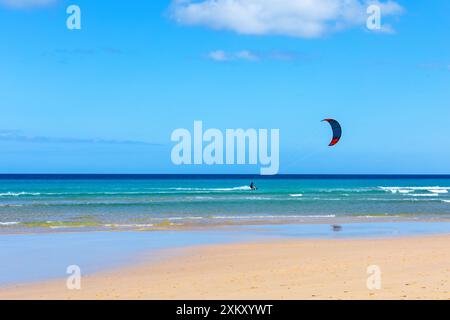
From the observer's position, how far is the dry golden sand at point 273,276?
30.9 feet

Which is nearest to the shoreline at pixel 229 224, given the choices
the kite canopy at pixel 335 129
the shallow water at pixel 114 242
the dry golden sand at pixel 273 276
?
the shallow water at pixel 114 242

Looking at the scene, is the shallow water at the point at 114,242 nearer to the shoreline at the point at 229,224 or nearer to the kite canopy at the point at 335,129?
the shoreline at the point at 229,224

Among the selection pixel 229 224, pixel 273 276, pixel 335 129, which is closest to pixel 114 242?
pixel 273 276

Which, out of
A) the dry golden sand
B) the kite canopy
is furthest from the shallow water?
the kite canopy

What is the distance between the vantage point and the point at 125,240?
1770cm

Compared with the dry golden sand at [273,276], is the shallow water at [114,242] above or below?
above

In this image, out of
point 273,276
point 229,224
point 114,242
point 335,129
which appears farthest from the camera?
point 229,224

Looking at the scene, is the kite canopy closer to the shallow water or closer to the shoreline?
the shallow water

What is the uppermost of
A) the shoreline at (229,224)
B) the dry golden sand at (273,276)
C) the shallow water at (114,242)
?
the shoreline at (229,224)

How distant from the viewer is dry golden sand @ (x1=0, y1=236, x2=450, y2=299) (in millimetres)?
9414

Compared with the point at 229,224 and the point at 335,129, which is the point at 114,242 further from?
Answer: the point at 335,129

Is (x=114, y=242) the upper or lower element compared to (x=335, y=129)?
lower

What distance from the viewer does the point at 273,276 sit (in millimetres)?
11227
